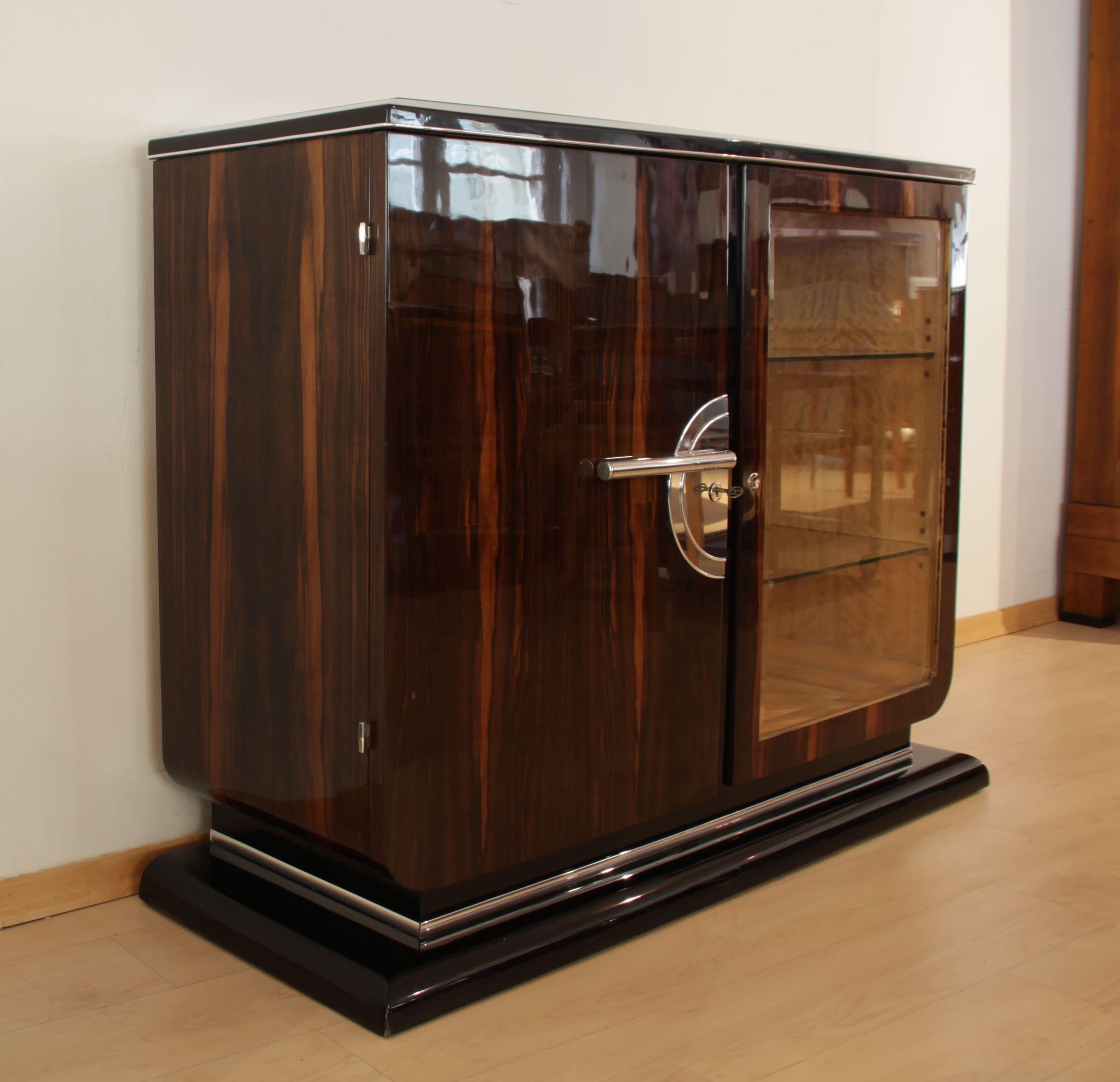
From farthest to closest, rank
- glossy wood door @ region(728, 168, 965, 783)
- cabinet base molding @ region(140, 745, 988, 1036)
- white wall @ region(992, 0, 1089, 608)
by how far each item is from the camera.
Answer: white wall @ region(992, 0, 1089, 608)
glossy wood door @ region(728, 168, 965, 783)
cabinet base molding @ region(140, 745, 988, 1036)

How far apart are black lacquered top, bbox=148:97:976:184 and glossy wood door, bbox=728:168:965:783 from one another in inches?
5.0

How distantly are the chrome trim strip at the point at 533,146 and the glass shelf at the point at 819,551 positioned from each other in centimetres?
61

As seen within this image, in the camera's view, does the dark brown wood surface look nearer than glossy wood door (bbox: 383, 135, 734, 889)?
No

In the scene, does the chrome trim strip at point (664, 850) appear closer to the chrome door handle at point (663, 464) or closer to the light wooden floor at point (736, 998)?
the light wooden floor at point (736, 998)

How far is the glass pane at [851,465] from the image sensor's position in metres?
2.18

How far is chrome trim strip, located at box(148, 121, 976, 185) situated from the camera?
152cm

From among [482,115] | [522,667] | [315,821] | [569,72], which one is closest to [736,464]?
[522,667]

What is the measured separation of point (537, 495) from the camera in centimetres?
169

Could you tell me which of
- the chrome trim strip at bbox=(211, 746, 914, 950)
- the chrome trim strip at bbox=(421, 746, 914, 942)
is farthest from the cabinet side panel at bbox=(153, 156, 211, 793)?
the chrome trim strip at bbox=(421, 746, 914, 942)

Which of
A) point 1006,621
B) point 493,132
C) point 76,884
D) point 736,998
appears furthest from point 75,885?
point 1006,621

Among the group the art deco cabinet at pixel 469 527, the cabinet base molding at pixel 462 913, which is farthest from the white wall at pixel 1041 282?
the cabinet base molding at pixel 462 913

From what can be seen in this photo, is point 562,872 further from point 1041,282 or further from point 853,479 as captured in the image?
point 1041,282

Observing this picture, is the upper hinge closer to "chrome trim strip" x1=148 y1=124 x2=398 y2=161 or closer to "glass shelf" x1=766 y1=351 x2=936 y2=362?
"chrome trim strip" x1=148 y1=124 x2=398 y2=161

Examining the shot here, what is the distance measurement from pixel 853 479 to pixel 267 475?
3.72ft
